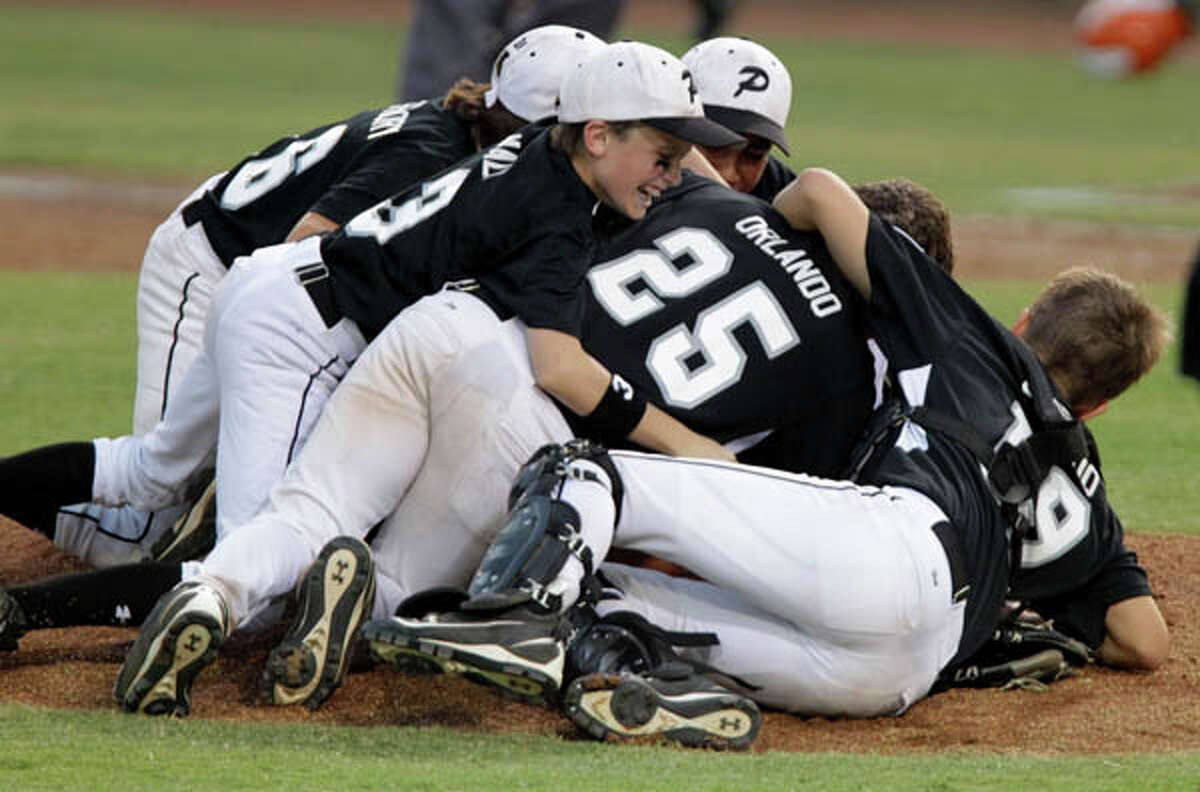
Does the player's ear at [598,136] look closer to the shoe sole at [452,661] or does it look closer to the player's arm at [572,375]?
the player's arm at [572,375]

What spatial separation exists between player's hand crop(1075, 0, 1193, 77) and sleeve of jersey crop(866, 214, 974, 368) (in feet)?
2.56

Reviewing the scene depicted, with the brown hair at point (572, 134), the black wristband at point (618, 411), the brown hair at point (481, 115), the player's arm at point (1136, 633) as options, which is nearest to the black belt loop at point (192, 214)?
the brown hair at point (481, 115)

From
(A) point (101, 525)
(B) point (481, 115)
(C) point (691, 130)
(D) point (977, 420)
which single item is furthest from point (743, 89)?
(A) point (101, 525)

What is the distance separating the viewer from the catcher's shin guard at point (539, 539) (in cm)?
379

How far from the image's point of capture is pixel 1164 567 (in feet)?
19.7

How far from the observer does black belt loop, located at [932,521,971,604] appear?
164 inches

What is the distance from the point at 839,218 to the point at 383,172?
149 centimetres

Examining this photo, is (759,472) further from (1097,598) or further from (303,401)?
(303,401)

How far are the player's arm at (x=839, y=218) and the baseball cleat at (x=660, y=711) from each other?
1153 millimetres

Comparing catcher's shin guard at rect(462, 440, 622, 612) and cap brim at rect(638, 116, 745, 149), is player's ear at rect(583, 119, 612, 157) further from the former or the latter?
catcher's shin guard at rect(462, 440, 622, 612)

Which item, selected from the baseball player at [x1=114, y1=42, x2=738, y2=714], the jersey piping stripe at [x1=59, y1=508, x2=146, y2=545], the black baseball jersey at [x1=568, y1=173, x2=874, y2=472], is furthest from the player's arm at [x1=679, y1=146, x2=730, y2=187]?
the jersey piping stripe at [x1=59, y1=508, x2=146, y2=545]

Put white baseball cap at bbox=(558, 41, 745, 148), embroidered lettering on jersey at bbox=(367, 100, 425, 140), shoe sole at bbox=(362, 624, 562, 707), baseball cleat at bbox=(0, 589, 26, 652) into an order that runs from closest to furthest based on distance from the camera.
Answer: shoe sole at bbox=(362, 624, 562, 707)
baseball cleat at bbox=(0, 589, 26, 652)
white baseball cap at bbox=(558, 41, 745, 148)
embroidered lettering on jersey at bbox=(367, 100, 425, 140)

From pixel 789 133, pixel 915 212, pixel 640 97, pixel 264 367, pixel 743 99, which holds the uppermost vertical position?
pixel 640 97

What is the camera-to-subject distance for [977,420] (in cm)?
446
